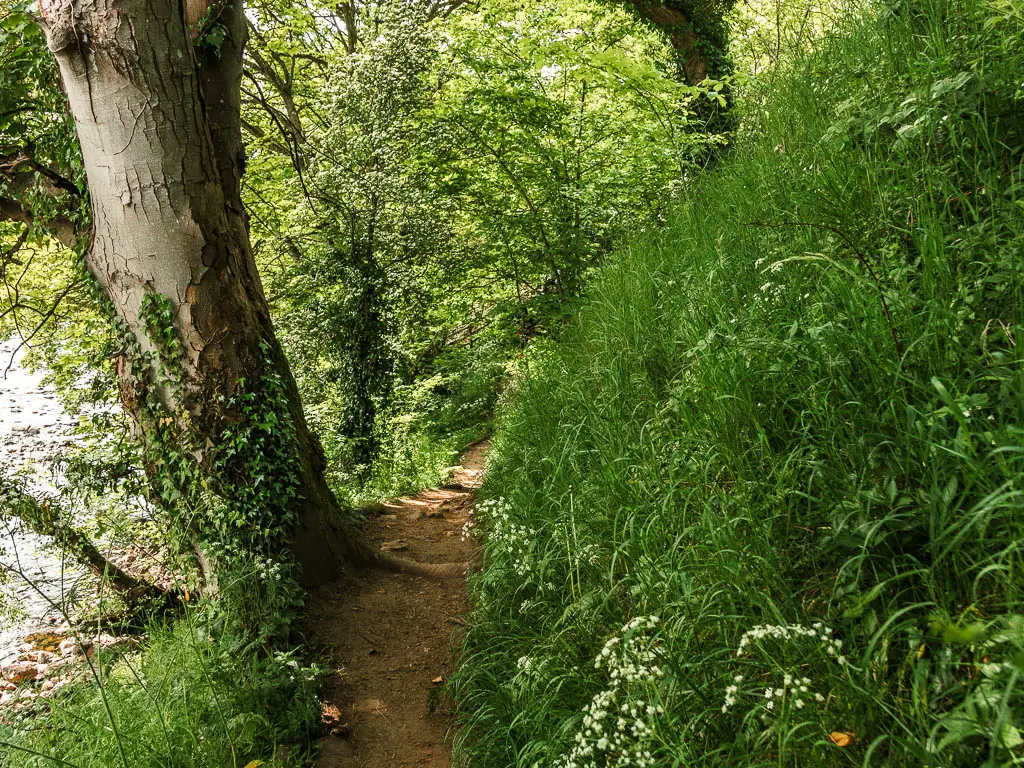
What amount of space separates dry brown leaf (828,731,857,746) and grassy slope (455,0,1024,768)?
0.06 feet

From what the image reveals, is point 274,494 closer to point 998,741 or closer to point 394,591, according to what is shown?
point 394,591

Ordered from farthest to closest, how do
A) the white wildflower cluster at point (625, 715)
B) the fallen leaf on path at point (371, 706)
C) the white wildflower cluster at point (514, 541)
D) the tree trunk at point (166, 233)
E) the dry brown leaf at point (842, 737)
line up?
the tree trunk at point (166, 233) < the fallen leaf on path at point (371, 706) < the white wildflower cluster at point (514, 541) < the white wildflower cluster at point (625, 715) < the dry brown leaf at point (842, 737)

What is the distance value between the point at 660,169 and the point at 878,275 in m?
4.14

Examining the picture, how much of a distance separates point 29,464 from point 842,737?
7.14m

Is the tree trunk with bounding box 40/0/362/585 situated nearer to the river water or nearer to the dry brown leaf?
the river water

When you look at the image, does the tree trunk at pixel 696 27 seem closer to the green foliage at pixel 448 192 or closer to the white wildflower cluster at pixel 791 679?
the green foliage at pixel 448 192

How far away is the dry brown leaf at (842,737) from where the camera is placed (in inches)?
56.8

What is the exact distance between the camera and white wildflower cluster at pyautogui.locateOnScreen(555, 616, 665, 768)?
1757mm

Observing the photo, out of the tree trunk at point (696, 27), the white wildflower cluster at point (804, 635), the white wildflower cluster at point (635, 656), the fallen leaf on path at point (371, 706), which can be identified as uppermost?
the tree trunk at point (696, 27)

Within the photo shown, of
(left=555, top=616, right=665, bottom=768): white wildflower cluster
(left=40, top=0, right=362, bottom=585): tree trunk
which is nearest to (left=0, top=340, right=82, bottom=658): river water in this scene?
(left=40, top=0, right=362, bottom=585): tree trunk

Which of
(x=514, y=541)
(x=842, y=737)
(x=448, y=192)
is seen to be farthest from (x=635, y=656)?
(x=448, y=192)

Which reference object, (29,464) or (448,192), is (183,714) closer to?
(29,464)

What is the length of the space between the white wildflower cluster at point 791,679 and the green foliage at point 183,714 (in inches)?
79.6

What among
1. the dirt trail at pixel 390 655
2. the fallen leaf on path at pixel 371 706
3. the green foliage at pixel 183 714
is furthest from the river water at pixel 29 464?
the fallen leaf on path at pixel 371 706
